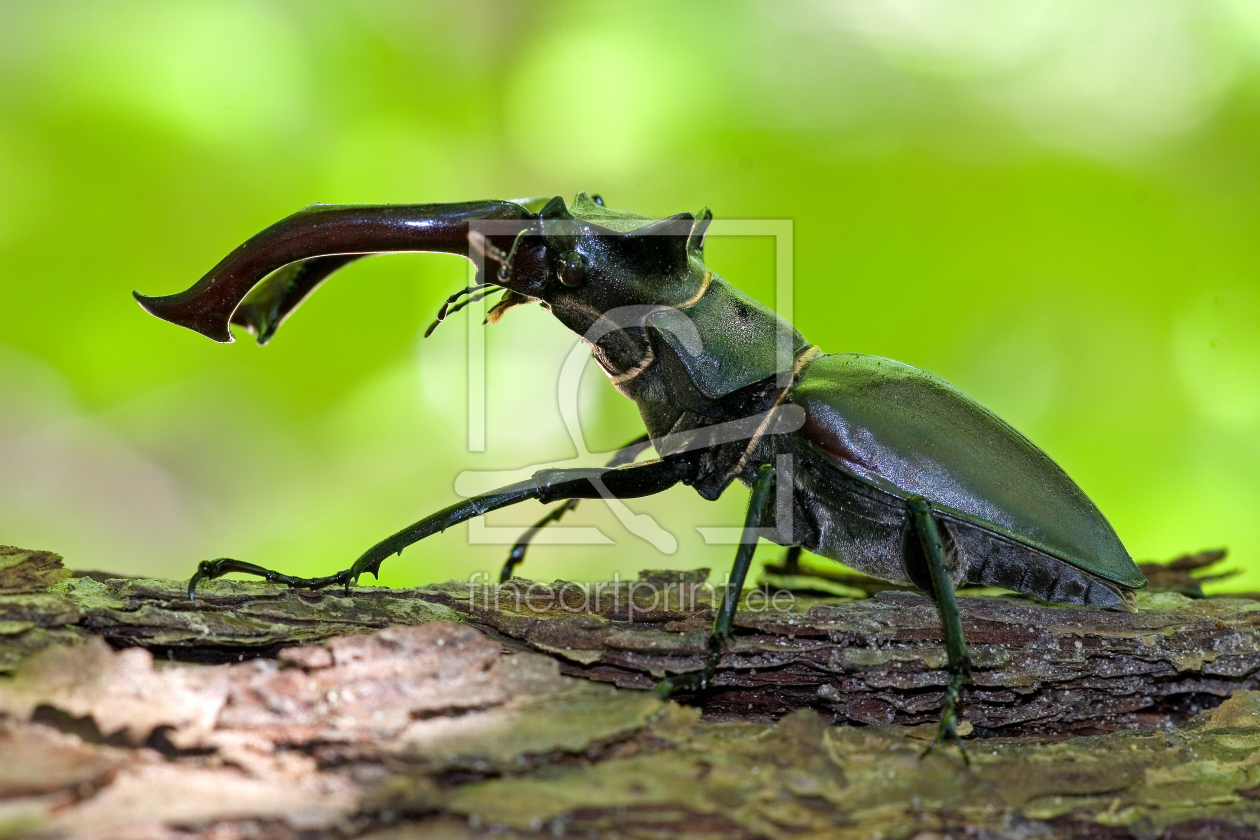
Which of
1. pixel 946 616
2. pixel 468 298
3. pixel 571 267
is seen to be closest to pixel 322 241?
pixel 468 298

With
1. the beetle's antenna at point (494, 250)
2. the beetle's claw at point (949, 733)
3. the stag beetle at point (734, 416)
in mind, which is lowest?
the beetle's claw at point (949, 733)

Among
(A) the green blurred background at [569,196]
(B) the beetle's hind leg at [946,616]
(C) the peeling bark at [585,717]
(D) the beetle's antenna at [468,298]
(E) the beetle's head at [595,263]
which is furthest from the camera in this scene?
(A) the green blurred background at [569,196]

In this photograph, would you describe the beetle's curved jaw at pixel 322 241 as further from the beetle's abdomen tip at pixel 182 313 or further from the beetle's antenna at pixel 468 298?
the beetle's antenna at pixel 468 298

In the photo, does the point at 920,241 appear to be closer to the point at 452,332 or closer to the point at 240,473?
the point at 452,332

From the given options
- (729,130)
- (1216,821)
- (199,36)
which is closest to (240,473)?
(199,36)

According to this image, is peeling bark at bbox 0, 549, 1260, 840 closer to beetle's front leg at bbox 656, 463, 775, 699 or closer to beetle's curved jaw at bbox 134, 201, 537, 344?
beetle's front leg at bbox 656, 463, 775, 699

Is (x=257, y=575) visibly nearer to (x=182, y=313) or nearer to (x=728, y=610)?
(x=182, y=313)

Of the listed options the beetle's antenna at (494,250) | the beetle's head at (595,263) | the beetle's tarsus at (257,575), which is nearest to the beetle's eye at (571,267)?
the beetle's head at (595,263)
